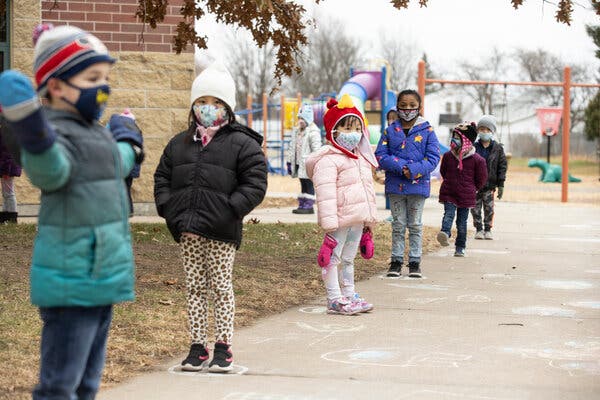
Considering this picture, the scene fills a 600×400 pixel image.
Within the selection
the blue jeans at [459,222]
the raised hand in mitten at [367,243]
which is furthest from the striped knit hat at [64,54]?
the blue jeans at [459,222]

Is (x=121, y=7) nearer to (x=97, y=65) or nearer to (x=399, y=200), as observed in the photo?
(x=399, y=200)

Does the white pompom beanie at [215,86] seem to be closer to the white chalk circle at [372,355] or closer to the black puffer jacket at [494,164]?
the white chalk circle at [372,355]

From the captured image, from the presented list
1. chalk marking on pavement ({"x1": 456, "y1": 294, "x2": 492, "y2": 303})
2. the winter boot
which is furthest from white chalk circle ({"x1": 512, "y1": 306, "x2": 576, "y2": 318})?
the winter boot

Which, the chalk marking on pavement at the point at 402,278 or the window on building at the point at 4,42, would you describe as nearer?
the chalk marking on pavement at the point at 402,278

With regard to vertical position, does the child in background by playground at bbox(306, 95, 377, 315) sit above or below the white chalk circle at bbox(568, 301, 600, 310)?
above

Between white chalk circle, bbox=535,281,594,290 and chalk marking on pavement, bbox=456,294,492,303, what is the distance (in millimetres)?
941

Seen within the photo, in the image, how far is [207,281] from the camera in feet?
19.6

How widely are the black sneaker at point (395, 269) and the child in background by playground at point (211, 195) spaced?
407 centimetres

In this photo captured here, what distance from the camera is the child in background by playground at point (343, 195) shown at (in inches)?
304

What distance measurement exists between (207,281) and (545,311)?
10.3 feet

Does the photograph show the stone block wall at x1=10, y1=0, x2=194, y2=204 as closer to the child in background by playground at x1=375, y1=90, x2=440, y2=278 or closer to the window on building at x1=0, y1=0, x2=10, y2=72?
the window on building at x1=0, y1=0, x2=10, y2=72

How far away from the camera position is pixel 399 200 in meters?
9.67

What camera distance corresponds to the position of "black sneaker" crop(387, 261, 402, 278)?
979 centimetres

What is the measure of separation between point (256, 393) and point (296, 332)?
5.53ft
